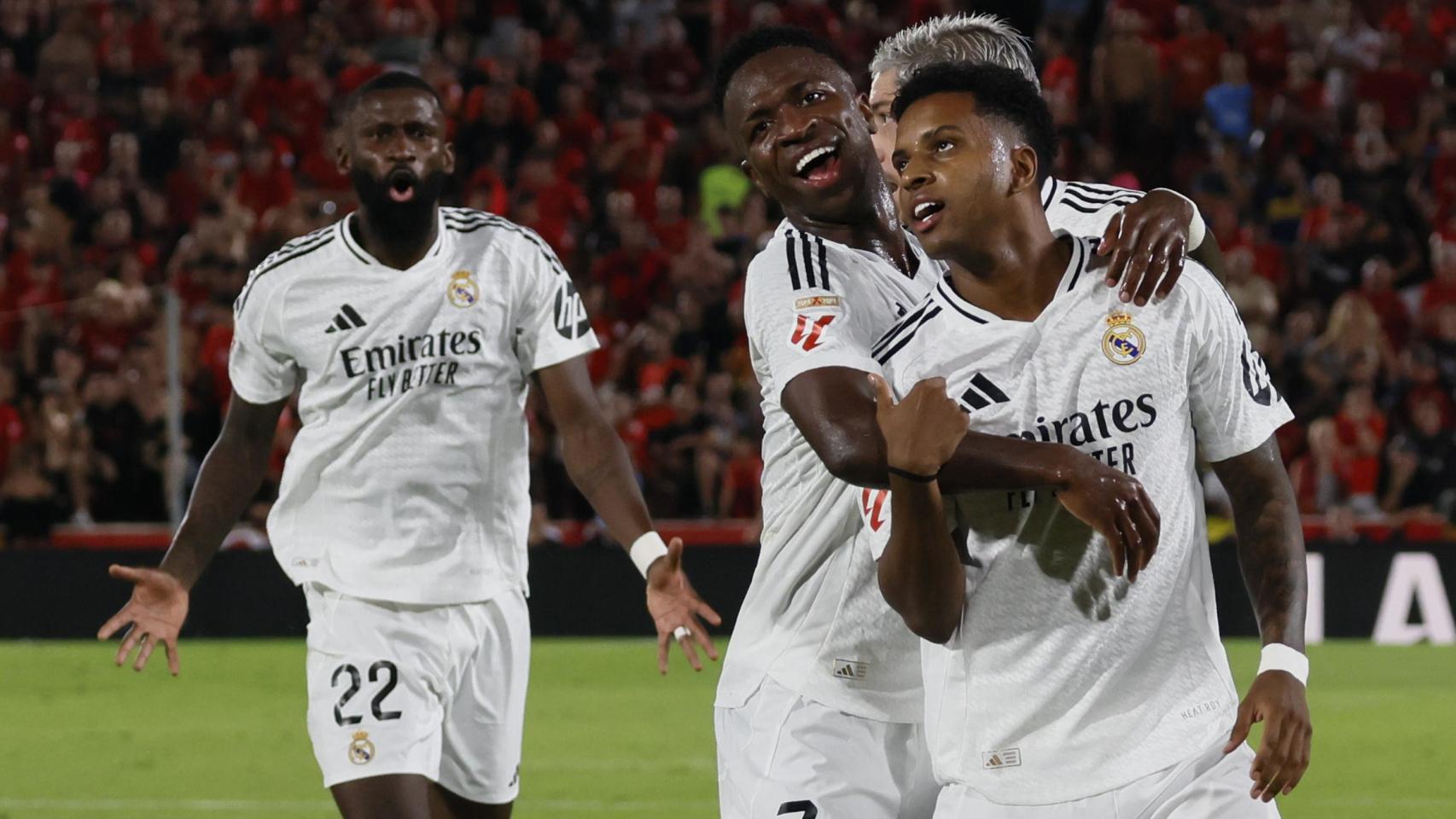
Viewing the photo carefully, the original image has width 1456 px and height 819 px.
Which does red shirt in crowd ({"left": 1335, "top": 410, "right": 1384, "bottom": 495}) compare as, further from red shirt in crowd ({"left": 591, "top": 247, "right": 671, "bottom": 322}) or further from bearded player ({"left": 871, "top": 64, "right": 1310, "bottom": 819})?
bearded player ({"left": 871, "top": 64, "right": 1310, "bottom": 819})

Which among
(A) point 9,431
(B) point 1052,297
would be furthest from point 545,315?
(A) point 9,431

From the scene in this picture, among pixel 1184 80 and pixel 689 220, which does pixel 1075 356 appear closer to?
pixel 689 220

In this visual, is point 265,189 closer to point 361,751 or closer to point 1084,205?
point 361,751

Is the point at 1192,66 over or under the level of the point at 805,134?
under

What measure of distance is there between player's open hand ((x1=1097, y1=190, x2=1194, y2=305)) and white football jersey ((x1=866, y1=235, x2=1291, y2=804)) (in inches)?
1.2

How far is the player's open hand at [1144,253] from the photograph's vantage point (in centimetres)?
340

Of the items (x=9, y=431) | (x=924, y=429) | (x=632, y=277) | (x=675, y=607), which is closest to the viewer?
(x=924, y=429)

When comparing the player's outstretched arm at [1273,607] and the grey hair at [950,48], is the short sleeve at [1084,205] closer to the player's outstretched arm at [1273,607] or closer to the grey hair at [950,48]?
the grey hair at [950,48]

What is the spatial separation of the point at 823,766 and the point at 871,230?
43.9 inches

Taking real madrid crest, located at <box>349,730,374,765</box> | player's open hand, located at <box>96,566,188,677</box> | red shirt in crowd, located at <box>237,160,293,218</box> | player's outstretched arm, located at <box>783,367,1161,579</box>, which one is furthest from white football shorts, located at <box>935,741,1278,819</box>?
red shirt in crowd, located at <box>237,160,293,218</box>

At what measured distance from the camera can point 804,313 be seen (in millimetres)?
3729

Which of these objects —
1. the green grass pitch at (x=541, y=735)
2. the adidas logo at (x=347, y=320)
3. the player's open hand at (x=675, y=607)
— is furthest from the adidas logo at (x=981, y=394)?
the green grass pitch at (x=541, y=735)

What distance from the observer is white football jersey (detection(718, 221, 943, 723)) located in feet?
12.7

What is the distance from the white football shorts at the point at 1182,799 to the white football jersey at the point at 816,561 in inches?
27.1
